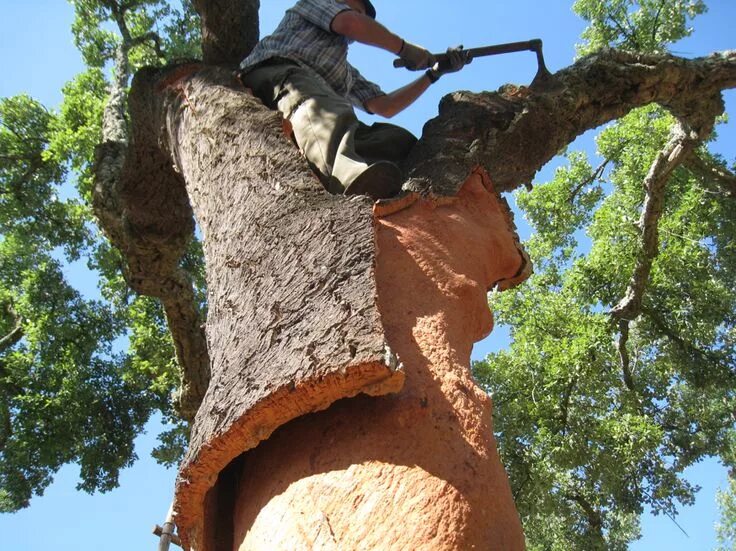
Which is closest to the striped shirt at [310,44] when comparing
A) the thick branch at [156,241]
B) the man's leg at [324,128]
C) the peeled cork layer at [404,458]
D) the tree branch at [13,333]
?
the man's leg at [324,128]

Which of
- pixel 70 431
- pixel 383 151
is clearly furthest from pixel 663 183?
pixel 70 431

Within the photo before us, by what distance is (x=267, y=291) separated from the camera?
1.88m

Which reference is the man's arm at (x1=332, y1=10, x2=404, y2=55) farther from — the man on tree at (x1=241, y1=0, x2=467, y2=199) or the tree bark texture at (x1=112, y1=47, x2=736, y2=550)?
the tree bark texture at (x1=112, y1=47, x2=736, y2=550)

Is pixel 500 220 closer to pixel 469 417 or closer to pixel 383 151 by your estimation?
pixel 383 151

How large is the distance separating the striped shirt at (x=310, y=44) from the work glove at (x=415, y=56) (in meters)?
0.29

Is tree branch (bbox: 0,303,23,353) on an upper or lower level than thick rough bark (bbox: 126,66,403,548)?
upper

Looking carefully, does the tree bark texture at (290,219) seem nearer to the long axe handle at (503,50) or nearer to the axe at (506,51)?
the axe at (506,51)

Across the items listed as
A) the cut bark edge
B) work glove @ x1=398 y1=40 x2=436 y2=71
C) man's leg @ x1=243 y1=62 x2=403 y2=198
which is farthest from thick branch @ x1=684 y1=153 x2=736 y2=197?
the cut bark edge

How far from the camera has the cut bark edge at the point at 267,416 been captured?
1.52 metres

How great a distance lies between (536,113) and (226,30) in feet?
5.63

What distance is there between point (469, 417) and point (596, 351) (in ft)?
23.2

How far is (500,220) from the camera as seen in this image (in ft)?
8.30

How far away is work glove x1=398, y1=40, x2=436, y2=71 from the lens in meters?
3.35

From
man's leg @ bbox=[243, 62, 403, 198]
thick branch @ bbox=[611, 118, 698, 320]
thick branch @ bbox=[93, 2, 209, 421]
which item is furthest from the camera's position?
thick branch @ bbox=[611, 118, 698, 320]
